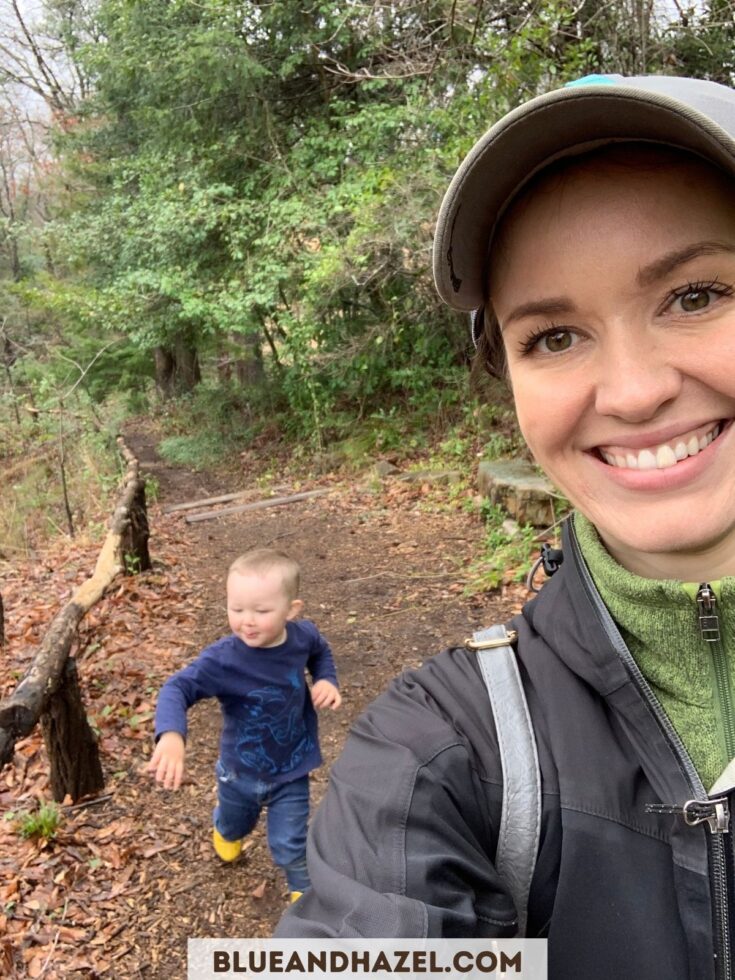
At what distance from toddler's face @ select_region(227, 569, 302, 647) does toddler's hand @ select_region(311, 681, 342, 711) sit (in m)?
0.34

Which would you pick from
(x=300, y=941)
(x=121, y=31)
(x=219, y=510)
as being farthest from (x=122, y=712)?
(x=121, y=31)

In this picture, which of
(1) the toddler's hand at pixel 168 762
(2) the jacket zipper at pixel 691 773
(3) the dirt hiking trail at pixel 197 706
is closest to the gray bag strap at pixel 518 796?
(2) the jacket zipper at pixel 691 773

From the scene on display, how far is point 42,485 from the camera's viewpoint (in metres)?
12.2

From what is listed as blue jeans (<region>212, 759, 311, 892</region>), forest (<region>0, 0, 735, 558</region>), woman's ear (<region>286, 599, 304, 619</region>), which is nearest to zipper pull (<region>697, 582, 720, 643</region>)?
woman's ear (<region>286, 599, 304, 619</region>)

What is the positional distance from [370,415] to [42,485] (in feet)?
19.6

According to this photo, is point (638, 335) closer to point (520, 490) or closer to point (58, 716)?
point (58, 716)

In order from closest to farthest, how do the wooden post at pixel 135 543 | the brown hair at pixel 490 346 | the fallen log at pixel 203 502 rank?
1. the brown hair at pixel 490 346
2. the wooden post at pixel 135 543
3. the fallen log at pixel 203 502

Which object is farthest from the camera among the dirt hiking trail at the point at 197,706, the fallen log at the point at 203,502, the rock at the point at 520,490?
the fallen log at the point at 203,502

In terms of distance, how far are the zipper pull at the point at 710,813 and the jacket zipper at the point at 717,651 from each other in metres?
0.11

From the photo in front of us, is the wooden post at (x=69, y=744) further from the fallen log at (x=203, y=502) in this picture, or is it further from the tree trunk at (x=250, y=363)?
the tree trunk at (x=250, y=363)

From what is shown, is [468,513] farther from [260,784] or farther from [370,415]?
[260,784]

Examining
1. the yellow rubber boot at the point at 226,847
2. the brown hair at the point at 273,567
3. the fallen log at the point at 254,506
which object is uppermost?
the fallen log at the point at 254,506

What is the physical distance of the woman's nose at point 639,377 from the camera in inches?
40.3

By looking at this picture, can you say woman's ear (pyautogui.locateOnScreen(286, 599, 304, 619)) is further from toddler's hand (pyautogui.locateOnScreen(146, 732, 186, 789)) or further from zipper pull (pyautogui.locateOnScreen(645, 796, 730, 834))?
zipper pull (pyautogui.locateOnScreen(645, 796, 730, 834))
